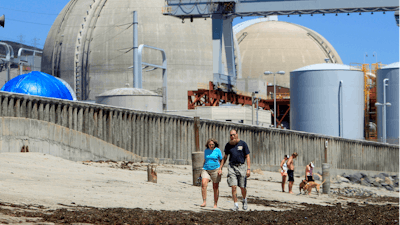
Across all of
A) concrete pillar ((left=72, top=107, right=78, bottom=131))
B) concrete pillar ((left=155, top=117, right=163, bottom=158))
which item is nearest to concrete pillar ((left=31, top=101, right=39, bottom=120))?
concrete pillar ((left=72, top=107, right=78, bottom=131))

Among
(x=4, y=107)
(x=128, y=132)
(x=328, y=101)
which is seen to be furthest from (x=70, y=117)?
(x=328, y=101)

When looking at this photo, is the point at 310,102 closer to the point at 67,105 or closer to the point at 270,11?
the point at 270,11

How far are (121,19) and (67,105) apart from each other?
3299 cm

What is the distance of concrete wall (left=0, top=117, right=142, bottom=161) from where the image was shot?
22969mm

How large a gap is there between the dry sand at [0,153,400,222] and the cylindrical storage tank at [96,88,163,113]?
2162cm

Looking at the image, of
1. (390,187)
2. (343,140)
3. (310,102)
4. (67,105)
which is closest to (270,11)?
(310,102)

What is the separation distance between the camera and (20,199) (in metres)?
11.6

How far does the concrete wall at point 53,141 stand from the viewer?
904 inches

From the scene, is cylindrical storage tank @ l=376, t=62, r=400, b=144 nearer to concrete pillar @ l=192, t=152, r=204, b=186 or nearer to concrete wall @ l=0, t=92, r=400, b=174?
concrete wall @ l=0, t=92, r=400, b=174

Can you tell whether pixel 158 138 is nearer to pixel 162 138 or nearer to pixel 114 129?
pixel 162 138

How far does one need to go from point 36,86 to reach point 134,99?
26.0ft

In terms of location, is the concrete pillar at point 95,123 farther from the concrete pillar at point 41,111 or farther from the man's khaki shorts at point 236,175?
the man's khaki shorts at point 236,175

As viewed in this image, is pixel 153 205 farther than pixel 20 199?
Yes

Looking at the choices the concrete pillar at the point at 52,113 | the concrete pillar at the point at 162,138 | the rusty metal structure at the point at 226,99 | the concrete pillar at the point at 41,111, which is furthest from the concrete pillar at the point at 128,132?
the rusty metal structure at the point at 226,99
